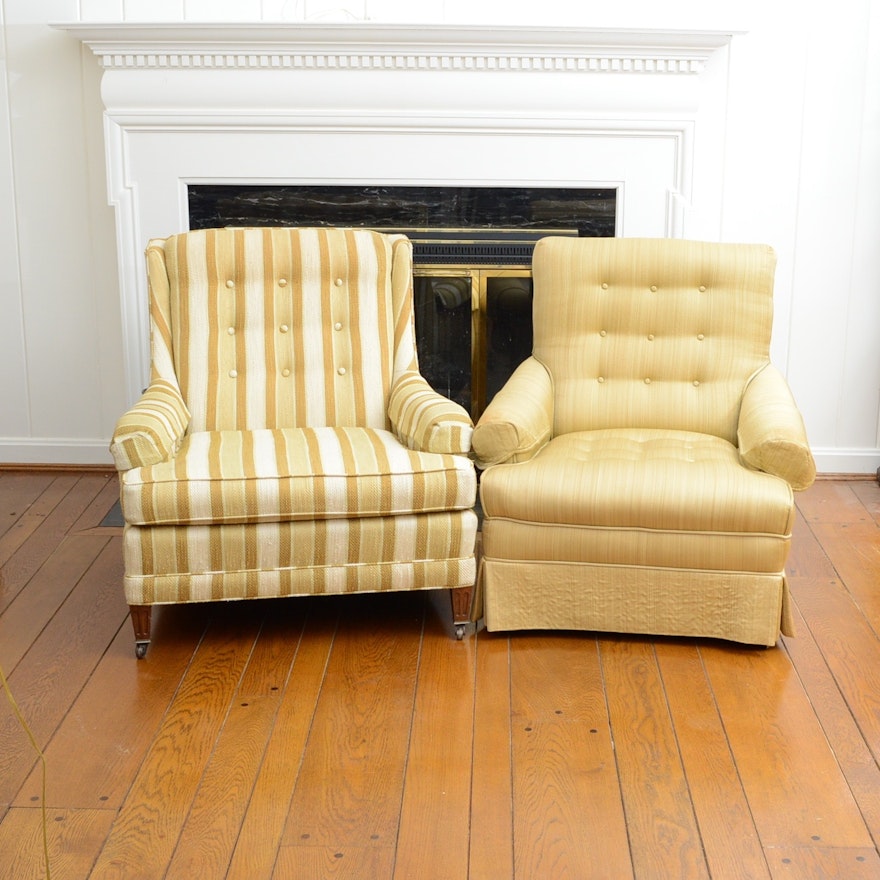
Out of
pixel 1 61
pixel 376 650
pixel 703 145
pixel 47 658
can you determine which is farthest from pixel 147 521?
pixel 703 145

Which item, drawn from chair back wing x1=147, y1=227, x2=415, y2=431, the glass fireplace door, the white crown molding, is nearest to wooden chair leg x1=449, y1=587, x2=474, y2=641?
chair back wing x1=147, y1=227, x2=415, y2=431

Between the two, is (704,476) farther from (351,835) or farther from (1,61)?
(1,61)

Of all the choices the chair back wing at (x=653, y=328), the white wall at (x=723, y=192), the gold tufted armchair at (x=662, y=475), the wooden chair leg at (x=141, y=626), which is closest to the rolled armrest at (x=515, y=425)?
the gold tufted armchair at (x=662, y=475)

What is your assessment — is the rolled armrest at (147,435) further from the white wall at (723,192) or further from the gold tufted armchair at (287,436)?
the white wall at (723,192)

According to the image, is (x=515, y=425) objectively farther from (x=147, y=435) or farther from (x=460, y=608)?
(x=147, y=435)

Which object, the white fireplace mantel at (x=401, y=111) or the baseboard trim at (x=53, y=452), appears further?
the baseboard trim at (x=53, y=452)

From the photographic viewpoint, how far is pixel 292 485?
256 cm

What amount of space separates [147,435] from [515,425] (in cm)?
83

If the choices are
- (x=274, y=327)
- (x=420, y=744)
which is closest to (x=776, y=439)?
(x=420, y=744)

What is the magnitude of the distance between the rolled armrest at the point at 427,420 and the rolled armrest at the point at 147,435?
544mm

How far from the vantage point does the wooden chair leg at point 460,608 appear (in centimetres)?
271

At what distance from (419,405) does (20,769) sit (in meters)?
1.21

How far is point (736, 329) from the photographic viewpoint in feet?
10.0

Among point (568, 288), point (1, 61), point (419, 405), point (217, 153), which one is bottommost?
point (419, 405)
